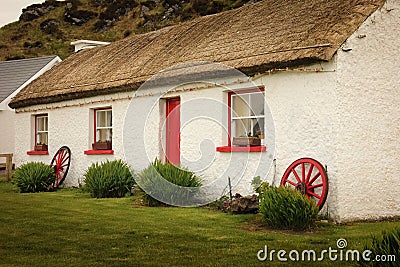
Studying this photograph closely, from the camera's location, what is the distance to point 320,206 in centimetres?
995

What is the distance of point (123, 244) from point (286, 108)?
418 cm

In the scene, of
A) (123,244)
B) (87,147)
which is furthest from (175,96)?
(123,244)

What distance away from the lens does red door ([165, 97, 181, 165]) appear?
1363cm

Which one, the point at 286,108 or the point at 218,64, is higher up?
the point at 218,64

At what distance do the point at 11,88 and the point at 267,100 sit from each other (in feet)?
52.8

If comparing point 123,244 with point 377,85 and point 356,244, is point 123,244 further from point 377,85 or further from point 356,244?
point 377,85

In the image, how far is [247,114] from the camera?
39.5 ft

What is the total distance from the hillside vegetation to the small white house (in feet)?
87.4

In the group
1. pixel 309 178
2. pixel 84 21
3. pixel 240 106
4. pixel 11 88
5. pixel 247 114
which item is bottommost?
pixel 309 178

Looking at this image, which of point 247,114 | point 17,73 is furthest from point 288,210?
point 17,73

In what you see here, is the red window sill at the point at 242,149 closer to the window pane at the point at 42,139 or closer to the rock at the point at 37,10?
the window pane at the point at 42,139

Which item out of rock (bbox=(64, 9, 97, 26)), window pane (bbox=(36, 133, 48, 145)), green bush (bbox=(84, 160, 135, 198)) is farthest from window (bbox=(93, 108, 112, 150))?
rock (bbox=(64, 9, 97, 26))

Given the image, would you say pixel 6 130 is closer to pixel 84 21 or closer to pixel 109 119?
pixel 109 119

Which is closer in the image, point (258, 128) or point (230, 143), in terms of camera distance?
point (258, 128)
